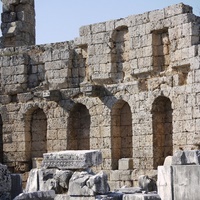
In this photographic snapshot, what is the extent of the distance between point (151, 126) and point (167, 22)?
10.9 ft

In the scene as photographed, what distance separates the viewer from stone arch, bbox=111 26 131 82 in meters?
21.8

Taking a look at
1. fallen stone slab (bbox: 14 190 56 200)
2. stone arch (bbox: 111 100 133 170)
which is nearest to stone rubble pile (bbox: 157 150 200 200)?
fallen stone slab (bbox: 14 190 56 200)

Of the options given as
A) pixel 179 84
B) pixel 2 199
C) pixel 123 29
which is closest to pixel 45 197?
pixel 2 199

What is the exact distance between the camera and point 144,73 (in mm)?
21047

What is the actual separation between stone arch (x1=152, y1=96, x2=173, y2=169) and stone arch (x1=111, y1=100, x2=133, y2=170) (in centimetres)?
124

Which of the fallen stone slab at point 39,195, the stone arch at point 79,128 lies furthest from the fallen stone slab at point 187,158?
the stone arch at point 79,128

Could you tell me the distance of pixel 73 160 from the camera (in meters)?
14.6

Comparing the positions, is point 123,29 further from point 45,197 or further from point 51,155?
point 45,197

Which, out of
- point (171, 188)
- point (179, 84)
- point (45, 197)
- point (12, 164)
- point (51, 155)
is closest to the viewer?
point (171, 188)

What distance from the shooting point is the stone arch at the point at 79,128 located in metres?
23.0

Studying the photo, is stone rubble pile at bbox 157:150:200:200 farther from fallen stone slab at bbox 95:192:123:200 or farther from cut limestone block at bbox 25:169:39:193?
cut limestone block at bbox 25:169:39:193

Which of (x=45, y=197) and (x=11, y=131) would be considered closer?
(x=45, y=197)

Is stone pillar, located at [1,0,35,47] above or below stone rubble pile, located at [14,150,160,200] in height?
above

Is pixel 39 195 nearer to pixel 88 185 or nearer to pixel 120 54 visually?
pixel 88 185
